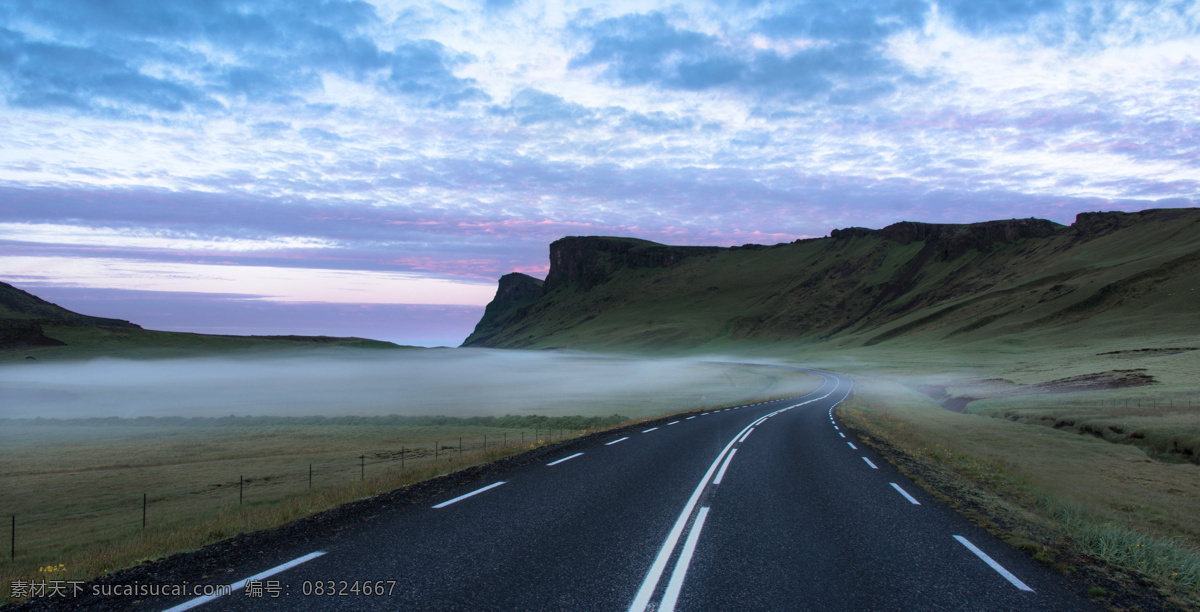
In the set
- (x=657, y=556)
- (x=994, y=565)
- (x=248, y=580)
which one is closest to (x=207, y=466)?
(x=248, y=580)

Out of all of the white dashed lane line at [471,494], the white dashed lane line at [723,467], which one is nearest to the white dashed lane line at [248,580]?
the white dashed lane line at [471,494]

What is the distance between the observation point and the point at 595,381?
87250mm

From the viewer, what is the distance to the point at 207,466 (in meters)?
27.5

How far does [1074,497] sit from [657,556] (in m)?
11.9

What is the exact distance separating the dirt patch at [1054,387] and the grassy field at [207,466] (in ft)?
66.0

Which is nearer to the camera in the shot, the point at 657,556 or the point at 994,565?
the point at 994,565

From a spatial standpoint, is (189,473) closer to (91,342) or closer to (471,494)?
(471,494)

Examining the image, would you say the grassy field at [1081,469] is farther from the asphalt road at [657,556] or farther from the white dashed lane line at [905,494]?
the asphalt road at [657,556]

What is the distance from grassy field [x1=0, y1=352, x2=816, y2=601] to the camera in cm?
1072

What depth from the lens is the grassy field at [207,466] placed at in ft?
35.2

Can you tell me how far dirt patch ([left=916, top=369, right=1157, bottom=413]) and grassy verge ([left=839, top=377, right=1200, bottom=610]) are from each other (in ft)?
63.3

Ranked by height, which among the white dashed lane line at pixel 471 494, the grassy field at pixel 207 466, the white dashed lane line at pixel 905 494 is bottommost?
the grassy field at pixel 207 466

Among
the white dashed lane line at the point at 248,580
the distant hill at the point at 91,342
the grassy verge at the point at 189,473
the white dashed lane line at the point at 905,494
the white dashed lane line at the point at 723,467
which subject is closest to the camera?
the white dashed lane line at the point at 248,580

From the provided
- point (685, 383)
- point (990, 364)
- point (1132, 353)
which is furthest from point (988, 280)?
point (685, 383)
